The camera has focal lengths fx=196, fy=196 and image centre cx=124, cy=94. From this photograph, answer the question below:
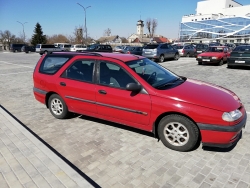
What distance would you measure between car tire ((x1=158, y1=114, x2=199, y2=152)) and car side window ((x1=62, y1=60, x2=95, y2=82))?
1759 millimetres

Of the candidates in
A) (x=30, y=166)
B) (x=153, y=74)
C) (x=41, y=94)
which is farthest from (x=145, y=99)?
(x=41, y=94)

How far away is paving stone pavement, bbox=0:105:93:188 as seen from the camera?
2453 mm

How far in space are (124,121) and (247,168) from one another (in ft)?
6.77

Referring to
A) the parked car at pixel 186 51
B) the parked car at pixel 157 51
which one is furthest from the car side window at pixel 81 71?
the parked car at pixel 186 51

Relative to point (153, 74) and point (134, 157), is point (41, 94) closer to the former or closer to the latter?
point (153, 74)

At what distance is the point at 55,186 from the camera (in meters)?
2.39

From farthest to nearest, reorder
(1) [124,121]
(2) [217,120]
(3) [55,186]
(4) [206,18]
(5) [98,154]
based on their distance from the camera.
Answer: (4) [206,18]
(1) [124,121]
(5) [98,154]
(2) [217,120]
(3) [55,186]

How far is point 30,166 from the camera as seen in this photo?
2783 millimetres

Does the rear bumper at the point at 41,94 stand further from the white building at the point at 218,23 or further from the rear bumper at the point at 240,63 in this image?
the white building at the point at 218,23

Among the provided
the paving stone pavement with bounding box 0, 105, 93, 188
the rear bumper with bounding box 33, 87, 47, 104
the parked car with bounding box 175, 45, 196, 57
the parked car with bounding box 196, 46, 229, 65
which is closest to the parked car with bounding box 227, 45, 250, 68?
the parked car with bounding box 196, 46, 229, 65

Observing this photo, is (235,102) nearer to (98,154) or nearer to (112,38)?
(98,154)

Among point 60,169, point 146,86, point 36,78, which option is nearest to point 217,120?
point 146,86

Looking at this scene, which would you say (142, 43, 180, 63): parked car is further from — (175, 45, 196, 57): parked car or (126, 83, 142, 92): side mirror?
(126, 83, 142, 92): side mirror

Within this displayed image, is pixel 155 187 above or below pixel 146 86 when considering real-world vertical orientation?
below
